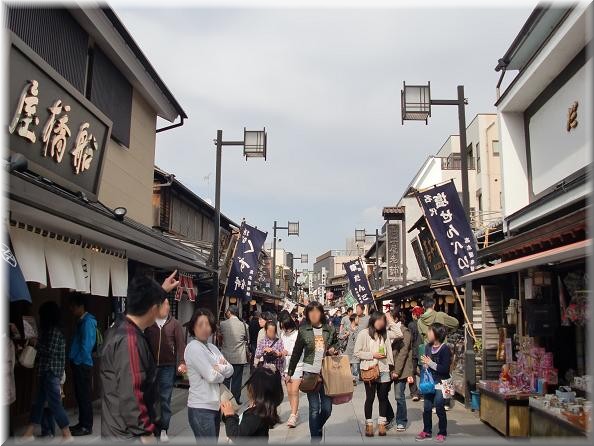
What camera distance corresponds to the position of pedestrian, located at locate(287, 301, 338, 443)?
24.8 ft

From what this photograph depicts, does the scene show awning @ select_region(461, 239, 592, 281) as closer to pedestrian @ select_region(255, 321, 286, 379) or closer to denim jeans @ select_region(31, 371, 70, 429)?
pedestrian @ select_region(255, 321, 286, 379)

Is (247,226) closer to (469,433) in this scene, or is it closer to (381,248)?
(469,433)

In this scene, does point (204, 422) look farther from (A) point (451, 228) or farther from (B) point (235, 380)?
(A) point (451, 228)

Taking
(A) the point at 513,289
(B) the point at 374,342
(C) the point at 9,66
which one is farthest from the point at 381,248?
(C) the point at 9,66

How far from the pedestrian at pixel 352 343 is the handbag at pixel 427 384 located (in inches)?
270

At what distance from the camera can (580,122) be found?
9172mm

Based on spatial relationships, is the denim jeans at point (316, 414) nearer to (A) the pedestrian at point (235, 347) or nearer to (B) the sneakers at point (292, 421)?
(B) the sneakers at point (292, 421)

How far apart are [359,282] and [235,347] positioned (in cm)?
1670

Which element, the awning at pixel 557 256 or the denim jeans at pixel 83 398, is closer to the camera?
the awning at pixel 557 256

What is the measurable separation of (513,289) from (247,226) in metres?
8.02

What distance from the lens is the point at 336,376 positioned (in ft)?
25.1

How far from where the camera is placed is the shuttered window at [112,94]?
36.3ft

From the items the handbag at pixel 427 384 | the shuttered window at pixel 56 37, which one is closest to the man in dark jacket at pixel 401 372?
the handbag at pixel 427 384

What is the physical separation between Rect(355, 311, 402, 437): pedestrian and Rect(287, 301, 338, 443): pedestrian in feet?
2.64
